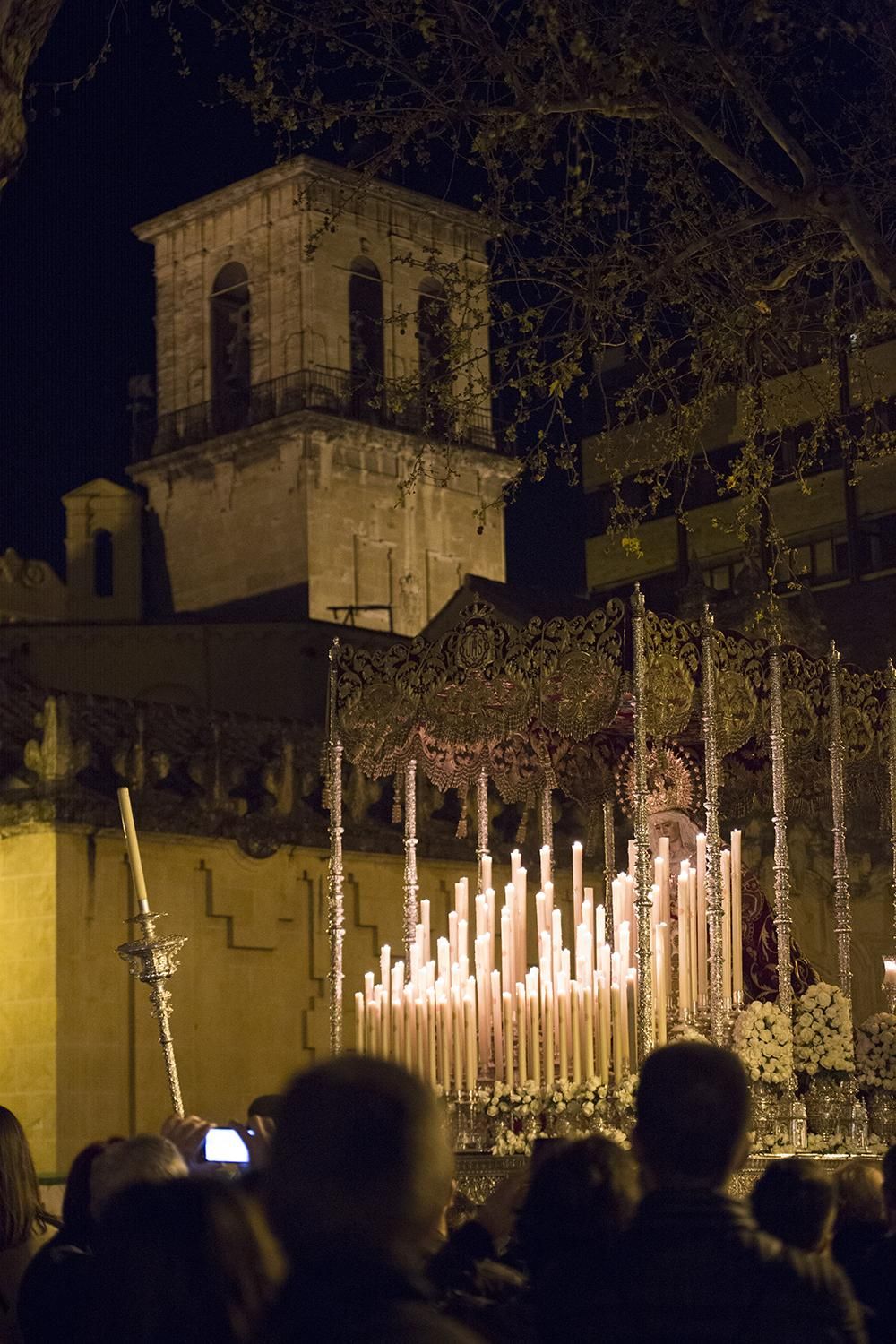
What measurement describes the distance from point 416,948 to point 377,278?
3102 centimetres

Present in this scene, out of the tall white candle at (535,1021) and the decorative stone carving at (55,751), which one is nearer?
the tall white candle at (535,1021)

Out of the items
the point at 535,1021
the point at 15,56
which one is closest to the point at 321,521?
the point at 535,1021

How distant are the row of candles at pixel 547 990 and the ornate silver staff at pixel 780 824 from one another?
0.72ft

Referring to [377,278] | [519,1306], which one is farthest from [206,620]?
[519,1306]

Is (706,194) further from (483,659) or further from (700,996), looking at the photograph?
(700,996)

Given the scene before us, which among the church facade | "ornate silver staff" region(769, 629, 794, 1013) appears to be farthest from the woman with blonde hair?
"ornate silver staff" region(769, 629, 794, 1013)

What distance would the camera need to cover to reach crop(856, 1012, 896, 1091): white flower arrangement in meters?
11.5

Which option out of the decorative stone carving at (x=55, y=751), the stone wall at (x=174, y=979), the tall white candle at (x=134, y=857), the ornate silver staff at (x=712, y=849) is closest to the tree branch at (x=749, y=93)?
the ornate silver staff at (x=712, y=849)

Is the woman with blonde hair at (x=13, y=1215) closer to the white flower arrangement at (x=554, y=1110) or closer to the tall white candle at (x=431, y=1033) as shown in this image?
the white flower arrangement at (x=554, y=1110)

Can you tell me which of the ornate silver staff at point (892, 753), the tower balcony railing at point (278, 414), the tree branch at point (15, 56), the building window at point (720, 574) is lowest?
the ornate silver staff at point (892, 753)

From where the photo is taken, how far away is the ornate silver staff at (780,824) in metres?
11.4

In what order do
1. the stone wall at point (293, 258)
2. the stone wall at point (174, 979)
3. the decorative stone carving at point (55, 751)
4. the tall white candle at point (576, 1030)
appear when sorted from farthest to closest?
the stone wall at point (293, 258) < the decorative stone carving at point (55, 751) < the stone wall at point (174, 979) < the tall white candle at point (576, 1030)

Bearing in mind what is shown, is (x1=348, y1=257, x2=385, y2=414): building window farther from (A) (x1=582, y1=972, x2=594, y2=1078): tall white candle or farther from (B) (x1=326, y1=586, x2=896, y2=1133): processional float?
(A) (x1=582, y1=972, x2=594, y2=1078): tall white candle

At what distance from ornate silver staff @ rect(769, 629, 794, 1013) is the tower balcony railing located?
89.8 feet
